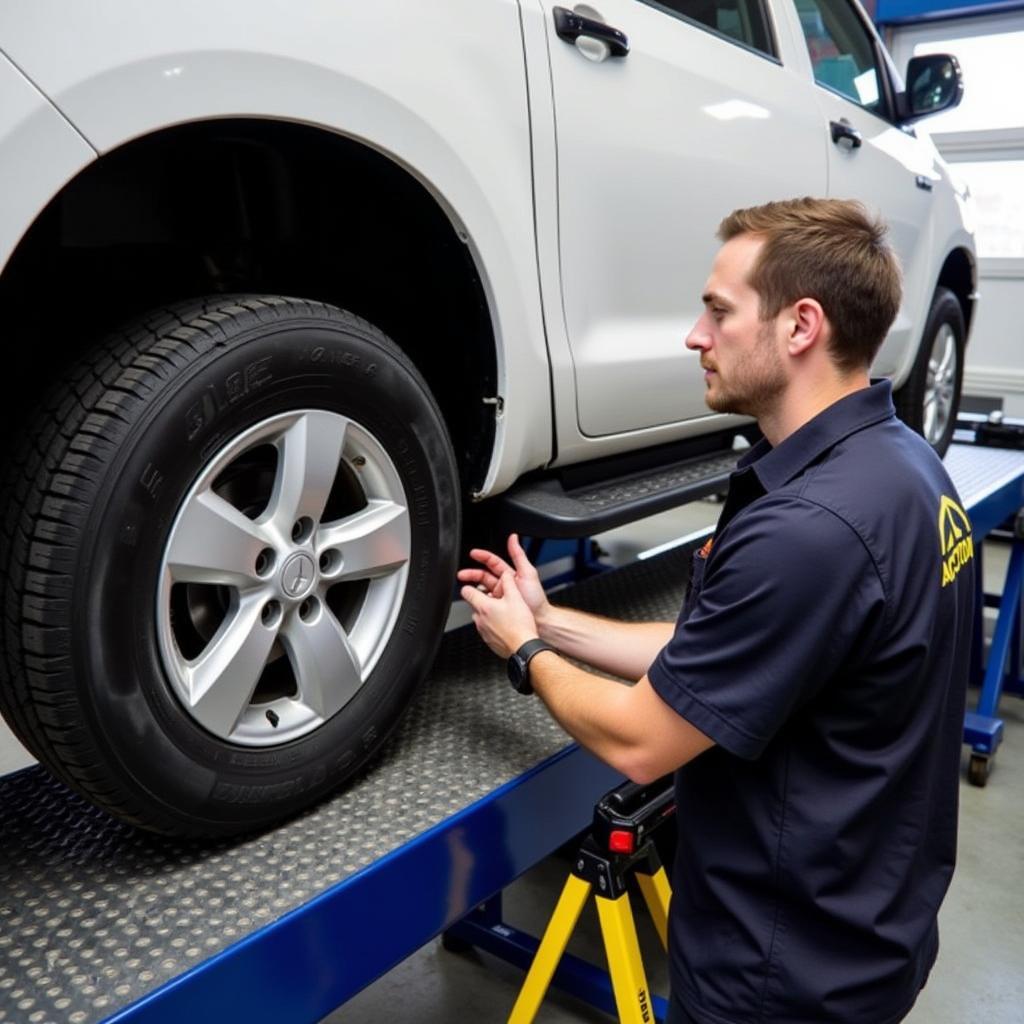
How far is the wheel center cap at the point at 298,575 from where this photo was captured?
44.8 inches

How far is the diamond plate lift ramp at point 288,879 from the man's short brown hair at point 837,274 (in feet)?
2.23

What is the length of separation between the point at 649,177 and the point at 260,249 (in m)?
0.64

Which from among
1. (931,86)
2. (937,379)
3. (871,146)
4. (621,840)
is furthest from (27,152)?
(937,379)

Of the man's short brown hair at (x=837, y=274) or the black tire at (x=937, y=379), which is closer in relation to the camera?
the man's short brown hair at (x=837, y=274)

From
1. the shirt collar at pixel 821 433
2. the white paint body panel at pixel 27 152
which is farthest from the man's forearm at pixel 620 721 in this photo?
the white paint body panel at pixel 27 152

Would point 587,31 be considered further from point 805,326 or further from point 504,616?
point 504,616

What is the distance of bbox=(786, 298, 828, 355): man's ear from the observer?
119cm

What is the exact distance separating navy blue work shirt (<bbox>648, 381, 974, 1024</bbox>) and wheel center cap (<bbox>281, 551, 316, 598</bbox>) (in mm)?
407

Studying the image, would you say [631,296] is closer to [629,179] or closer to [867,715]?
[629,179]

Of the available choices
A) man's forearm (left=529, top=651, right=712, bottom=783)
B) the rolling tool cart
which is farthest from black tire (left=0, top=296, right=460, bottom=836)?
the rolling tool cart

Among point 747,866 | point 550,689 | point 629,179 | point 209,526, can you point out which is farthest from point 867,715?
point 629,179

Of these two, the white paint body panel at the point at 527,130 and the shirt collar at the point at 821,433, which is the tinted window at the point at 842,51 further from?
the shirt collar at the point at 821,433

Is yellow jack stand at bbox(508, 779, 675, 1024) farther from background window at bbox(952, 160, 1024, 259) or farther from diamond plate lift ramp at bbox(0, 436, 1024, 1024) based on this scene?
background window at bbox(952, 160, 1024, 259)

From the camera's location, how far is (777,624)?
103 centimetres
